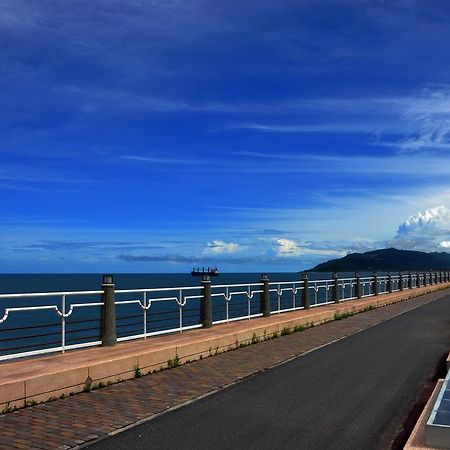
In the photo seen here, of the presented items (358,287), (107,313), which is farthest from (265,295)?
(358,287)

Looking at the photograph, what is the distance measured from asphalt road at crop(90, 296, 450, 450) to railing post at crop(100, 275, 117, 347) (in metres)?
2.96

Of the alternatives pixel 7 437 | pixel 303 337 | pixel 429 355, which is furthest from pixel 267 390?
pixel 303 337

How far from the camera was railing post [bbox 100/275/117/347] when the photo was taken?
1116 centimetres

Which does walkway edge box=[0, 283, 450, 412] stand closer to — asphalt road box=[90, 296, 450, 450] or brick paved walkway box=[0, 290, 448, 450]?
brick paved walkway box=[0, 290, 448, 450]

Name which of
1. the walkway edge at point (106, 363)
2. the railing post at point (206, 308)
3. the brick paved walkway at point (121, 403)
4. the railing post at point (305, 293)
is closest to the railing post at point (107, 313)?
the walkway edge at point (106, 363)

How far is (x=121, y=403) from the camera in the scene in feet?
26.3

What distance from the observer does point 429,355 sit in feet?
42.4

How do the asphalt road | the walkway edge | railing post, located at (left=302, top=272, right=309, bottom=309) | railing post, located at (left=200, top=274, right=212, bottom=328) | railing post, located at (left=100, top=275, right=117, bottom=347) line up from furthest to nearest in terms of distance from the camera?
railing post, located at (left=302, top=272, right=309, bottom=309) → railing post, located at (left=200, top=274, right=212, bottom=328) → railing post, located at (left=100, top=275, right=117, bottom=347) → the walkway edge → the asphalt road

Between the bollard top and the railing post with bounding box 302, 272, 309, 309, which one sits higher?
the bollard top

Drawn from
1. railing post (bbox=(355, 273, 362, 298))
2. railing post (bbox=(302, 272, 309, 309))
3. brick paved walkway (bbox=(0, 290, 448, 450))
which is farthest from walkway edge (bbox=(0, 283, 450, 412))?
railing post (bbox=(355, 273, 362, 298))

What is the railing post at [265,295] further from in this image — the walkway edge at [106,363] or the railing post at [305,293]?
the railing post at [305,293]

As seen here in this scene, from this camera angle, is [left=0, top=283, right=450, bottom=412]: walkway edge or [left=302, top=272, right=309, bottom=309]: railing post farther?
[left=302, top=272, right=309, bottom=309]: railing post

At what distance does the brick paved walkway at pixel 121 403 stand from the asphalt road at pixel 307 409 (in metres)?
0.32

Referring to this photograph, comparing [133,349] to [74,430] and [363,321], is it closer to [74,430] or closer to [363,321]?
[74,430]
